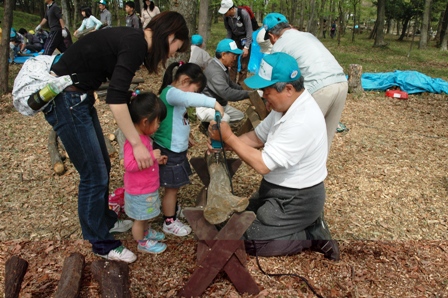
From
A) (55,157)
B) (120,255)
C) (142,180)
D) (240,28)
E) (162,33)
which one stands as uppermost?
Answer: (162,33)

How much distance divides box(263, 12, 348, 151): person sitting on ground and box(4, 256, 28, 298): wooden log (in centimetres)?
291

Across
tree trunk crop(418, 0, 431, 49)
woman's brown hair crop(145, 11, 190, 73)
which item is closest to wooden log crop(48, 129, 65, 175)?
woman's brown hair crop(145, 11, 190, 73)

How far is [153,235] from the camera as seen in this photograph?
326 centimetres

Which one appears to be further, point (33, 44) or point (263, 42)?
point (33, 44)

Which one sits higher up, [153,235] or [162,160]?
[162,160]

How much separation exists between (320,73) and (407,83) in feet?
A: 20.2

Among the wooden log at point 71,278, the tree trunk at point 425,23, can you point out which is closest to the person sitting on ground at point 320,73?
the wooden log at point 71,278

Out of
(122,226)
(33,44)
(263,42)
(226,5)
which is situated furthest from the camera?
(33,44)

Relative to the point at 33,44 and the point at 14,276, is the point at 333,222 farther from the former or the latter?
the point at 33,44

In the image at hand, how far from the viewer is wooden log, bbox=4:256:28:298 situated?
2.45 meters

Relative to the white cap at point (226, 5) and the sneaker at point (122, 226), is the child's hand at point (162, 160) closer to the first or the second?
the sneaker at point (122, 226)

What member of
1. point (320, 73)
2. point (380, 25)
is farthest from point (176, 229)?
point (380, 25)

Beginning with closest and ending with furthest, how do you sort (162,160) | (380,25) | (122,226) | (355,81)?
(162,160) → (122,226) → (355,81) → (380,25)

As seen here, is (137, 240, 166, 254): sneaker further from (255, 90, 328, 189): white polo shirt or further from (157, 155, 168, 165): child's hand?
(255, 90, 328, 189): white polo shirt
